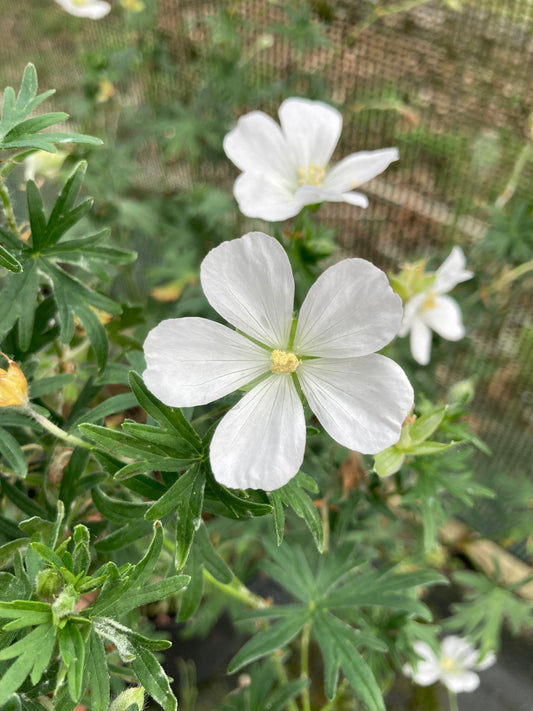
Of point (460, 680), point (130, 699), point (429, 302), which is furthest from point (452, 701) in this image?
point (130, 699)

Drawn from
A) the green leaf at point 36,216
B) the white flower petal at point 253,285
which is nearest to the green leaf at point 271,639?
the white flower petal at point 253,285

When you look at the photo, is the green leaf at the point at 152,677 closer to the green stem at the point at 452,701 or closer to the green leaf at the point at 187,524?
the green leaf at the point at 187,524

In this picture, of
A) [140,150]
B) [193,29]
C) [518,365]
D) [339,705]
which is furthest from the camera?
[140,150]

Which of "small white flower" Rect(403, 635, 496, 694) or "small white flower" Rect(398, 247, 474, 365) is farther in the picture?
"small white flower" Rect(403, 635, 496, 694)

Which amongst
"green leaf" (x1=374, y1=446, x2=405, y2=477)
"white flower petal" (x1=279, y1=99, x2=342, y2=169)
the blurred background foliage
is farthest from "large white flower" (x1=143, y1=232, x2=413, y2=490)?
the blurred background foliage

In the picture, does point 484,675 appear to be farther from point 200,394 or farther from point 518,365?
point 200,394

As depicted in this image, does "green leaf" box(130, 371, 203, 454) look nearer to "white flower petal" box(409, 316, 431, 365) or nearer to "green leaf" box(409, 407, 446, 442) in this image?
"green leaf" box(409, 407, 446, 442)

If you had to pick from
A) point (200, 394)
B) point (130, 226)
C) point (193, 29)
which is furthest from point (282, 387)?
point (193, 29)
